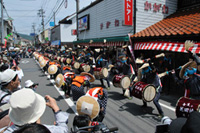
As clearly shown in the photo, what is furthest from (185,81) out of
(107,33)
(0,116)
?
(107,33)

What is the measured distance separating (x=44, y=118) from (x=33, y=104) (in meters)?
3.56

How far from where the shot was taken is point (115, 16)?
1174 centimetres

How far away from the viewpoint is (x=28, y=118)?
1538mm

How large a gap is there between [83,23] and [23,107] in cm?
1714

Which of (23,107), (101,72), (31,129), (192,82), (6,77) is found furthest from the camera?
(101,72)

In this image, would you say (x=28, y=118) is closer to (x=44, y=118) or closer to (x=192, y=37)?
(x=44, y=118)

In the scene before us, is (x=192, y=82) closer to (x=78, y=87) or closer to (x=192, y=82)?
(x=192, y=82)

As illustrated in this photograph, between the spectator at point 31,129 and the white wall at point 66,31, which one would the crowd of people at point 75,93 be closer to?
the spectator at point 31,129

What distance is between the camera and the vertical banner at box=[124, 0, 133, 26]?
31.8 ft

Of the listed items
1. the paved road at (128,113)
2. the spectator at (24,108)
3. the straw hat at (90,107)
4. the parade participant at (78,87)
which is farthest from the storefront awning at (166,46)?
the spectator at (24,108)

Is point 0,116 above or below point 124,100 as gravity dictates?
above

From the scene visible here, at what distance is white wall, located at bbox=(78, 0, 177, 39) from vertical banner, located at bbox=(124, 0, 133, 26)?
1.43 ft

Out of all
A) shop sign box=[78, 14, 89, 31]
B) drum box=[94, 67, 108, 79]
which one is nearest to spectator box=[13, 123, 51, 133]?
drum box=[94, 67, 108, 79]

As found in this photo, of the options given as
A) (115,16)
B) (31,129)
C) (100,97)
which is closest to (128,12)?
(115,16)
